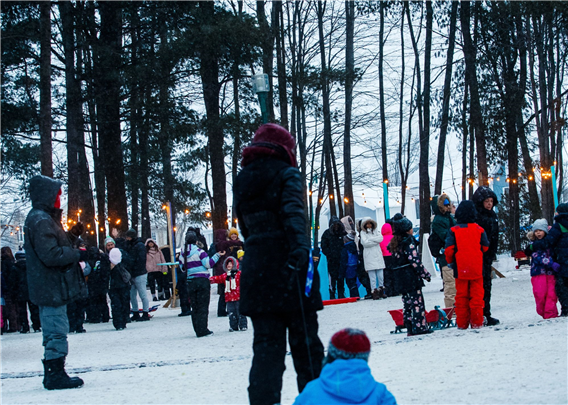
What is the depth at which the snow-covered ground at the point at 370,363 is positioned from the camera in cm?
496

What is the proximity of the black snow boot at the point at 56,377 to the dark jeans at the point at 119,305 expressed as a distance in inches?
259

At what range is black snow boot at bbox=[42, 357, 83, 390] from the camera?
6.15 metres

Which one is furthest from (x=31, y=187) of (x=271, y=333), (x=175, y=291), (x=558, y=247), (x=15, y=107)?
(x=15, y=107)

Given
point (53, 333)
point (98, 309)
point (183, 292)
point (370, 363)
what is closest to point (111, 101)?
point (183, 292)

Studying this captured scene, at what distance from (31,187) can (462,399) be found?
13.4 feet

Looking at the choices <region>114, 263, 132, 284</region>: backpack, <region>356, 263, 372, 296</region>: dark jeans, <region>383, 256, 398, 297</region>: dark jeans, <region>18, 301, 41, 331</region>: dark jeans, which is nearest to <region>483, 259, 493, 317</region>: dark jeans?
<region>383, 256, 398, 297</region>: dark jeans

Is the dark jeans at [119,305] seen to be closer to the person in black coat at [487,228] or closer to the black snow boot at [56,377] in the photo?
the black snow boot at [56,377]

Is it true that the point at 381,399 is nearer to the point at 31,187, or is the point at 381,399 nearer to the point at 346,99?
the point at 31,187

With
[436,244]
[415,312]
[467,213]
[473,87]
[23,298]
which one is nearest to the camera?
[467,213]

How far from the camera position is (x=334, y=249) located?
15.5 meters

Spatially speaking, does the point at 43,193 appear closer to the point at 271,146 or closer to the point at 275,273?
the point at 271,146

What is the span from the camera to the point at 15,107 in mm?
19047

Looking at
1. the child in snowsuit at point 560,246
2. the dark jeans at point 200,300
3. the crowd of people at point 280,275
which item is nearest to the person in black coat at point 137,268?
the crowd of people at point 280,275

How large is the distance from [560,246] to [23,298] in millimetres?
9743
